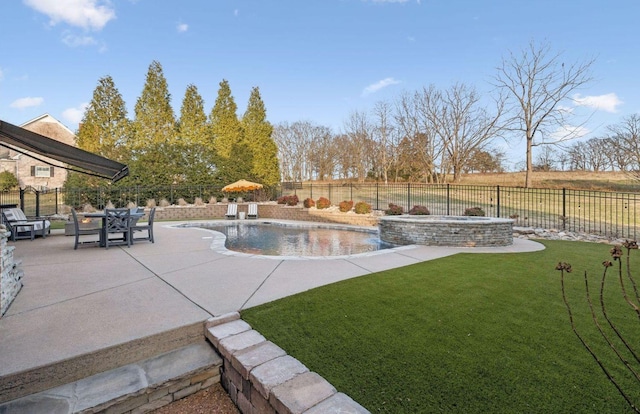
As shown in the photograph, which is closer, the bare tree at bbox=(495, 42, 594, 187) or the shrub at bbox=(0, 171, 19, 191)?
the bare tree at bbox=(495, 42, 594, 187)

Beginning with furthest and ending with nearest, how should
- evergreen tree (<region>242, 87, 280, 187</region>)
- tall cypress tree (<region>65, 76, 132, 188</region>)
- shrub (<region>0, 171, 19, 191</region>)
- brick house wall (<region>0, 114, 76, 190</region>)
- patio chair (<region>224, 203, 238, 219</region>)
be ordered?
brick house wall (<region>0, 114, 76, 190</region>), shrub (<region>0, 171, 19, 191</region>), evergreen tree (<region>242, 87, 280, 187</region>), tall cypress tree (<region>65, 76, 132, 188</region>), patio chair (<region>224, 203, 238, 219</region>)

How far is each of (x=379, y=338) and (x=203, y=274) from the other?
9.74 ft

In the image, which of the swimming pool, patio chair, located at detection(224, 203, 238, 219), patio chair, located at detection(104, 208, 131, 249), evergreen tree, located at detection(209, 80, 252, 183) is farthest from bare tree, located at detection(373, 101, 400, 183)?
patio chair, located at detection(104, 208, 131, 249)

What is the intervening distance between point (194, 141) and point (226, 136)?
71.0 inches

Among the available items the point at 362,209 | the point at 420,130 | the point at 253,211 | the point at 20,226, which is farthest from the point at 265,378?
the point at 420,130

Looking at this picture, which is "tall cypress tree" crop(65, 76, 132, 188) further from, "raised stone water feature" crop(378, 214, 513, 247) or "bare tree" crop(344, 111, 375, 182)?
"bare tree" crop(344, 111, 375, 182)

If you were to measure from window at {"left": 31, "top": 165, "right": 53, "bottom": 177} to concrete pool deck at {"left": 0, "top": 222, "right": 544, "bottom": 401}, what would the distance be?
24937mm

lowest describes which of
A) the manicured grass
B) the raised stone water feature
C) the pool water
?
the pool water

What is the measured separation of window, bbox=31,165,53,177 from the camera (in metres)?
25.1

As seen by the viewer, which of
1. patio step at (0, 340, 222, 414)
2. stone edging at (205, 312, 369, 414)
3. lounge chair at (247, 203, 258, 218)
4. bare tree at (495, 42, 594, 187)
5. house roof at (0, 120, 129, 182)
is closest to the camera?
stone edging at (205, 312, 369, 414)

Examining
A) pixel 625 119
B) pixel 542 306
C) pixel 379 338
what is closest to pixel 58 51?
pixel 379 338

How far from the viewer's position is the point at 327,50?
16.1m

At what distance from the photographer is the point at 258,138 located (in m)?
19.1

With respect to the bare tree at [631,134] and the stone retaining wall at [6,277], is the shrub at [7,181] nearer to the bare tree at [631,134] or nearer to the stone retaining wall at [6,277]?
the stone retaining wall at [6,277]
